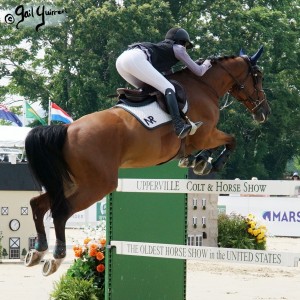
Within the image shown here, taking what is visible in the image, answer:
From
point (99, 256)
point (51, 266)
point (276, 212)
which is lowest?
point (51, 266)

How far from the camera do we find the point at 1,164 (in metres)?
12.6

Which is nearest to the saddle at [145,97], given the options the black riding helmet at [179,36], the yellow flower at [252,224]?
the black riding helmet at [179,36]

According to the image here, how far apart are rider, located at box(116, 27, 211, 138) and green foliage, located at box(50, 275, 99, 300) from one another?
2041 mm

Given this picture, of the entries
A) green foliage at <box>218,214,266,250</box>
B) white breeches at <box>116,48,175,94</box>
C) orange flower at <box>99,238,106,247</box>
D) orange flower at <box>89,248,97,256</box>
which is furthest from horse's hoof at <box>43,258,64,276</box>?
green foliage at <box>218,214,266,250</box>

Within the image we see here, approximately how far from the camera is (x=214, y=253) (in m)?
6.25

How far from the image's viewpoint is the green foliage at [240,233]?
1429cm

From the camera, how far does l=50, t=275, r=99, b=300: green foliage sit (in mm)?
7707

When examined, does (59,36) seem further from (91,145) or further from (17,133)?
(91,145)

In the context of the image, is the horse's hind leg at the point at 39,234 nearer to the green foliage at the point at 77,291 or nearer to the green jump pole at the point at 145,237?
the green jump pole at the point at 145,237

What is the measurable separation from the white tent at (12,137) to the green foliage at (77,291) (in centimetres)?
1232

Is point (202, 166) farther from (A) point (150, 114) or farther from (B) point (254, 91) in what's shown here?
(B) point (254, 91)

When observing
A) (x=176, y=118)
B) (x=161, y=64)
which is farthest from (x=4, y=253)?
(x=176, y=118)

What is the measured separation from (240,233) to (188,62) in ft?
26.7

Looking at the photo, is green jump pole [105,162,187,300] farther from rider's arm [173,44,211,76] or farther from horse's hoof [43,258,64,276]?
horse's hoof [43,258,64,276]
